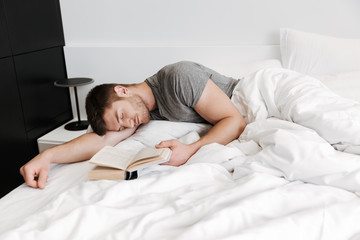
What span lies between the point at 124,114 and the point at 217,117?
0.41m

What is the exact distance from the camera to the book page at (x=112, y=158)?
113 centimetres

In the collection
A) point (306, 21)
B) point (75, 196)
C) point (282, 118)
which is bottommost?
point (75, 196)

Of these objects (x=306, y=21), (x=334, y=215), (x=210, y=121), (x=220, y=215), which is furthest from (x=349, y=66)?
(x=220, y=215)

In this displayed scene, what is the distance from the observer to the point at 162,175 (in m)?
1.09

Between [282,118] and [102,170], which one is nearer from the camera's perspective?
[102,170]

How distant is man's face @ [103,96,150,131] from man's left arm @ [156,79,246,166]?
0.26 metres

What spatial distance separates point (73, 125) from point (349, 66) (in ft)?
6.11

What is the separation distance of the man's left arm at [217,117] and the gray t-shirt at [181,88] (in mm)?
39

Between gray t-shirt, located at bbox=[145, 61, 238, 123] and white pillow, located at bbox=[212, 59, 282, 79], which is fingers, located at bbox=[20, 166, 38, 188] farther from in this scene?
white pillow, located at bbox=[212, 59, 282, 79]

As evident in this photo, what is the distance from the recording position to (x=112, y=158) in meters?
1.20

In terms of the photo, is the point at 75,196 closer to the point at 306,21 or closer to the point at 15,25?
the point at 15,25

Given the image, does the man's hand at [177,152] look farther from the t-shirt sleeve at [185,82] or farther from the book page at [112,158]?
the t-shirt sleeve at [185,82]

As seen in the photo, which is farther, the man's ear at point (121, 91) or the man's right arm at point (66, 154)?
the man's ear at point (121, 91)

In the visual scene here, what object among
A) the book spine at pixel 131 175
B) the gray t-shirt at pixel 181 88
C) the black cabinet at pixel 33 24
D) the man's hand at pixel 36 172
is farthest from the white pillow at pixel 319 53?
the black cabinet at pixel 33 24
